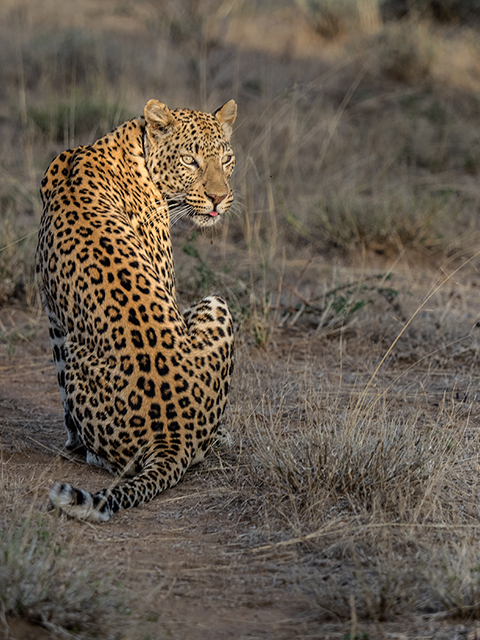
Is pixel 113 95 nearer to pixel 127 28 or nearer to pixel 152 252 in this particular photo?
pixel 127 28

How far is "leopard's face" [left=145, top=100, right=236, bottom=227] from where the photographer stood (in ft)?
16.3

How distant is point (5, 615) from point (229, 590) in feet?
2.92

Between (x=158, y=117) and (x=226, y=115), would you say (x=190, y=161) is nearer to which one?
(x=158, y=117)

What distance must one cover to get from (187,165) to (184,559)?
2.45 m

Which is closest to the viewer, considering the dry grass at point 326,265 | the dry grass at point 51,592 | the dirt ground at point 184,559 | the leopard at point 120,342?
the dry grass at point 51,592

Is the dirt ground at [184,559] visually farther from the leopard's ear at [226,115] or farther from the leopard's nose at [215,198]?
the leopard's ear at [226,115]

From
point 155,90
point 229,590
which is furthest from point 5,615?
point 155,90

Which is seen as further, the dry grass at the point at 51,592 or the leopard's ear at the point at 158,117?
the leopard's ear at the point at 158,117

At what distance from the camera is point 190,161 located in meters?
4.98

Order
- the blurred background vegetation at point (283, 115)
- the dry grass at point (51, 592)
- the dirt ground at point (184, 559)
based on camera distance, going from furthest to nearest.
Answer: the blurred background vegetation at point (283, 115), the dirt ground at point (184, 559), the dry grass at point (51, 592)

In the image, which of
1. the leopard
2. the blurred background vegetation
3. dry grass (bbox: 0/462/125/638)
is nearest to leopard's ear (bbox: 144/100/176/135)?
the leopard

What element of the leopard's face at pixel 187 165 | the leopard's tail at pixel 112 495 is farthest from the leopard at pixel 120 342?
the leopard's face at pixel 187 165

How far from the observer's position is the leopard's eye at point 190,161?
4.96 metres

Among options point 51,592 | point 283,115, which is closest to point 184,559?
point 51,592
